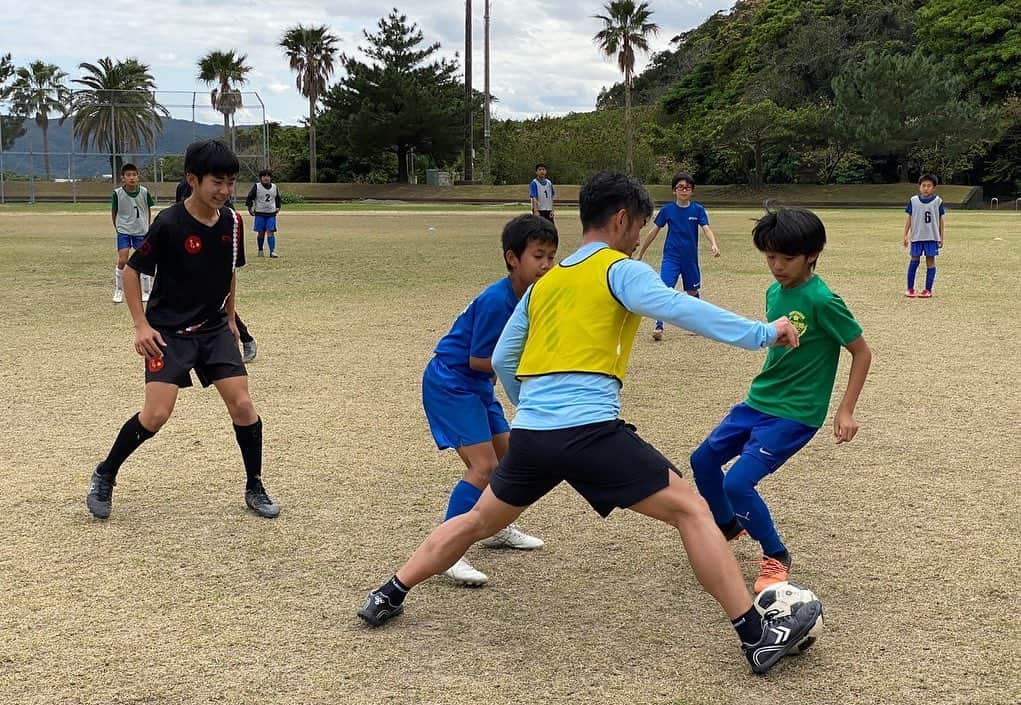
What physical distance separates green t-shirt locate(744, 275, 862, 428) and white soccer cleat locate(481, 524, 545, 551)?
114 cm

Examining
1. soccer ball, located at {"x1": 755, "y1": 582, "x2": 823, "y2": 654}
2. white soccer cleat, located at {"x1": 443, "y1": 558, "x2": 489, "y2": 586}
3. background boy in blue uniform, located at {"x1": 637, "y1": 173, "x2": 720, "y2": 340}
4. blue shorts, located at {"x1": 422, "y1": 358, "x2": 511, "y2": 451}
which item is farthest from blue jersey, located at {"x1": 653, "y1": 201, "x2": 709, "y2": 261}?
soccer ball, located at {"x1": 755, "y1": 582, "x2": 823, "y2": 654}

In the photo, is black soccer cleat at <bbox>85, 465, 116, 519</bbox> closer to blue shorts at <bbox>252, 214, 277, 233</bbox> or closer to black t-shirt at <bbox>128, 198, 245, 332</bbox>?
black t-shirt at <bbox>128, 198, 245, 332</bbox>

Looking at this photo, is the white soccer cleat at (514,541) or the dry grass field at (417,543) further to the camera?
the white soccer cleat at (514,541)

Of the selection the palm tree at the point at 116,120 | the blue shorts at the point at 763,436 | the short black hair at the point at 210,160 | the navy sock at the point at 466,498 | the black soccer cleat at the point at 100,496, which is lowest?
the black soccer cleat at the point at 100,496

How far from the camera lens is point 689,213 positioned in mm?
10258

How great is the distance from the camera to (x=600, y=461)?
3098 mm

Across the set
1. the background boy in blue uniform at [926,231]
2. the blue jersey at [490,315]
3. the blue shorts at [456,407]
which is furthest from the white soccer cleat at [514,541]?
the background boy in blue uniform at [926,231]

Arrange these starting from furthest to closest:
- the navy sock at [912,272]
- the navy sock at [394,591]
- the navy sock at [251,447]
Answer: the navy sock at [912,272], the navy sock at [251,447], the navy sock at [394,591]

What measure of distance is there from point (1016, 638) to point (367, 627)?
224 cm

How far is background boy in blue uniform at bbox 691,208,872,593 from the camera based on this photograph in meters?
3.82

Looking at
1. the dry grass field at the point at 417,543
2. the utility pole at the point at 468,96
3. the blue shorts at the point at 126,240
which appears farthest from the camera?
the utility pole at the point at 468,96

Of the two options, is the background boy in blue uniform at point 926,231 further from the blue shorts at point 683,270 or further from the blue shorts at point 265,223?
the blue shorts at point 265,223

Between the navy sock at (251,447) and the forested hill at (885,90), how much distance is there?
50.3 m

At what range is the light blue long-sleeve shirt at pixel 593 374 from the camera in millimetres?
2934
